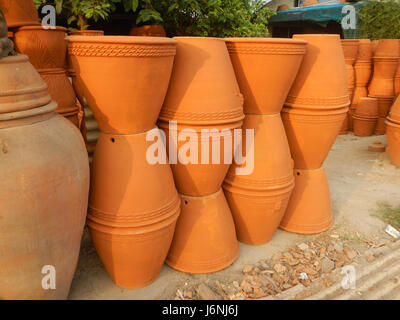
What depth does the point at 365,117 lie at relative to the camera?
7191 millimetres

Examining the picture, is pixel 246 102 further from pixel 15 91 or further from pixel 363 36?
pixel 363 36

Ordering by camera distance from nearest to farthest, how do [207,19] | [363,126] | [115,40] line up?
[115,40]
[207,19]
[363,126]

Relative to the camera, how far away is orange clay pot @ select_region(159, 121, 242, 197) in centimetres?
245

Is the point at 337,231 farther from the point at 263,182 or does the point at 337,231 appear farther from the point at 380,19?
the point at 380,19

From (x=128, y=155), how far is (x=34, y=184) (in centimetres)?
67

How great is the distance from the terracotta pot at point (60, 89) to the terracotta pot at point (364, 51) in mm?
6416

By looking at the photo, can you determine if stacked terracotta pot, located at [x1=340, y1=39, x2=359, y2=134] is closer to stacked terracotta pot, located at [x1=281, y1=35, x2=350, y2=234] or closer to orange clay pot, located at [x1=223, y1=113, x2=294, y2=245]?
stacked terracotta pot, located at [x1=281, y1=35, x2=350, y2=234]

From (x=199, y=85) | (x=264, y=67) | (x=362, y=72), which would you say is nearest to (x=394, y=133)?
(x=362, y=72)

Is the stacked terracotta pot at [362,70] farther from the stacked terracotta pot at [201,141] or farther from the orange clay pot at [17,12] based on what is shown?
the orange clay pot at [17,12]

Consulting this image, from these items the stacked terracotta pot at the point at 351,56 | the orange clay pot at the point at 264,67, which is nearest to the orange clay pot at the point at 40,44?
the orange clay pot at the point at 264,67

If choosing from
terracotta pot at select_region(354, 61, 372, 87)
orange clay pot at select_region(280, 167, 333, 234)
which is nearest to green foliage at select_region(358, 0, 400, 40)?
terracotta pot at select_region(354, 61, 372, 87)

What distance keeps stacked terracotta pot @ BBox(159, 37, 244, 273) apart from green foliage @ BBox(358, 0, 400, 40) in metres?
9.07

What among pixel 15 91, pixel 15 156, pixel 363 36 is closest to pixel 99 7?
pixel 15 91
